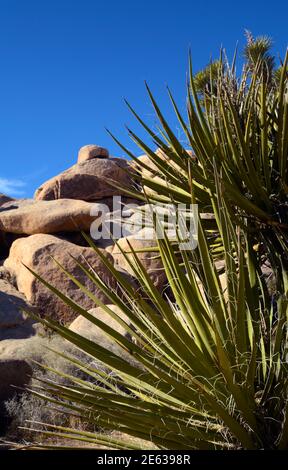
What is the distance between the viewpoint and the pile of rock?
8.89 meters

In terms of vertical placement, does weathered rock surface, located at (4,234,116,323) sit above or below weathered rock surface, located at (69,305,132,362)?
above

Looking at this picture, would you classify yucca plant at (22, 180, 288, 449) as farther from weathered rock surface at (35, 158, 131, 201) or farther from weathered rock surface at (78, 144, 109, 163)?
weathered rock surface at (78, 144, 109, 163)

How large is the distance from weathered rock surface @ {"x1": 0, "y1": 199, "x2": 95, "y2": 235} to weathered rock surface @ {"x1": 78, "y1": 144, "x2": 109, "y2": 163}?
7005 millimetres

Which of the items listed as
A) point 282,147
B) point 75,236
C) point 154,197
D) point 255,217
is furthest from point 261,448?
point 75,236

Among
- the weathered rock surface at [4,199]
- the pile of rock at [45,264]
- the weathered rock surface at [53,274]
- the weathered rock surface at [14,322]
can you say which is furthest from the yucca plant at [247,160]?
the weathered rock surface at [4,199]

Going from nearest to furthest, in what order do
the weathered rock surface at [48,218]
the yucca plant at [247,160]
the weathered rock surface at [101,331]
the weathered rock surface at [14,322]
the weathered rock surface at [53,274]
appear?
1. the yucca plant at [247,160]
2. the weathered rock surface at [101,331]
3. the weathered rock surface at [14,322]
4. the weathered rock surface at [53,274]
5. the weathered rock surface at [48,218]

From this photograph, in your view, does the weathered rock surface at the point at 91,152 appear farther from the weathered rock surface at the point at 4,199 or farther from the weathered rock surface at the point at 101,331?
the weathered rock surface at the point at 101,331

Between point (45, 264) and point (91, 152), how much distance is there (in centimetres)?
1067

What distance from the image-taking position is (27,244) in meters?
12.9

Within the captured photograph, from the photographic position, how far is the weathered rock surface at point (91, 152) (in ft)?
71.2

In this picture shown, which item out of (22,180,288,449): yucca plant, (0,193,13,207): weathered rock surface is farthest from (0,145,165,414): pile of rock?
(22,180,288,449): yucca plant

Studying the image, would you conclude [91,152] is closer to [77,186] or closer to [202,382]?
[77,186]
